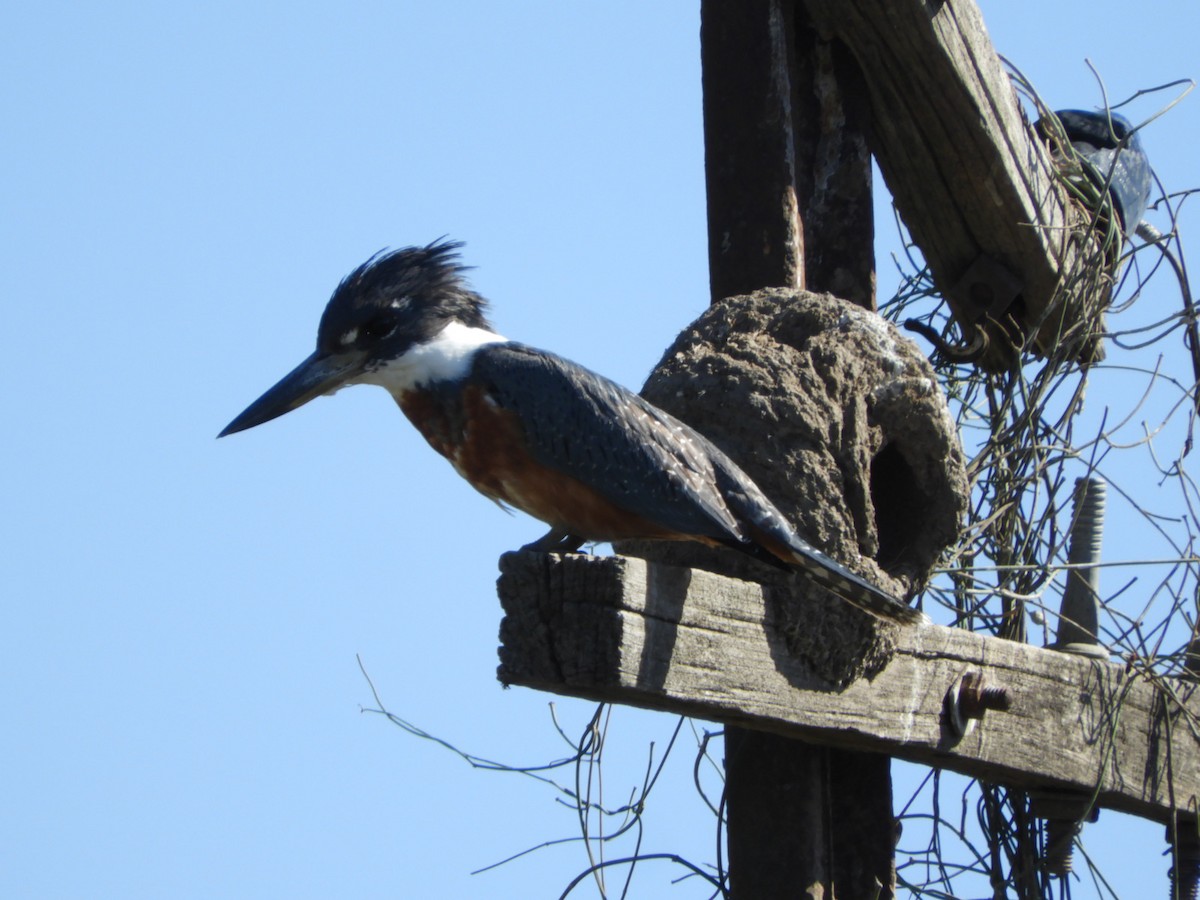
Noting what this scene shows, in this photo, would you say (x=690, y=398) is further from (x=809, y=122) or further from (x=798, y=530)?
(x=809, y=122)

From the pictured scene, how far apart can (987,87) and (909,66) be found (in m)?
0.23

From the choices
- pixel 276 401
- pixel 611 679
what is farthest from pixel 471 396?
pixel 611 679

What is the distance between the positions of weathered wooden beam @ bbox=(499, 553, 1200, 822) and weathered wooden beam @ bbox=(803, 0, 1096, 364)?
122cm

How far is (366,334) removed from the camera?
3.91 m

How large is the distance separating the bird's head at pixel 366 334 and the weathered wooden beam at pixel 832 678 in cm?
108

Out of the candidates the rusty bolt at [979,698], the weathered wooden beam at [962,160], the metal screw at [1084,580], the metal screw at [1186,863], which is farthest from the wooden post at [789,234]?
the metal screw at [1186,863]

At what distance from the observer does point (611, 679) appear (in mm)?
→ 2805

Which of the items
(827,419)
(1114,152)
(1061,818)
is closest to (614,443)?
(827,419)

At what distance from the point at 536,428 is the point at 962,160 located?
1653 mm

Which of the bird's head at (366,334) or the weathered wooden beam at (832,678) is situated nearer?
the weathered wooden beam at (832,678)

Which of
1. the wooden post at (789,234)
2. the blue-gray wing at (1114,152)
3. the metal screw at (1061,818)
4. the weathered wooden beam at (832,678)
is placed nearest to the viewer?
the weathered wooden beam at (832,678)

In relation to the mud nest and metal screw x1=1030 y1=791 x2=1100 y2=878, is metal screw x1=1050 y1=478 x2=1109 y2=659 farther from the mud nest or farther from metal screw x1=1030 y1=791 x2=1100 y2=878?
the mud nest

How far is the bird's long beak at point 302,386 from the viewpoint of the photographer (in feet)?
12.6

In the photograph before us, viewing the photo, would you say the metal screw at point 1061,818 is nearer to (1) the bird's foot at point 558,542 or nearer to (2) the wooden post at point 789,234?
(2) the wooden post at point 789,234
